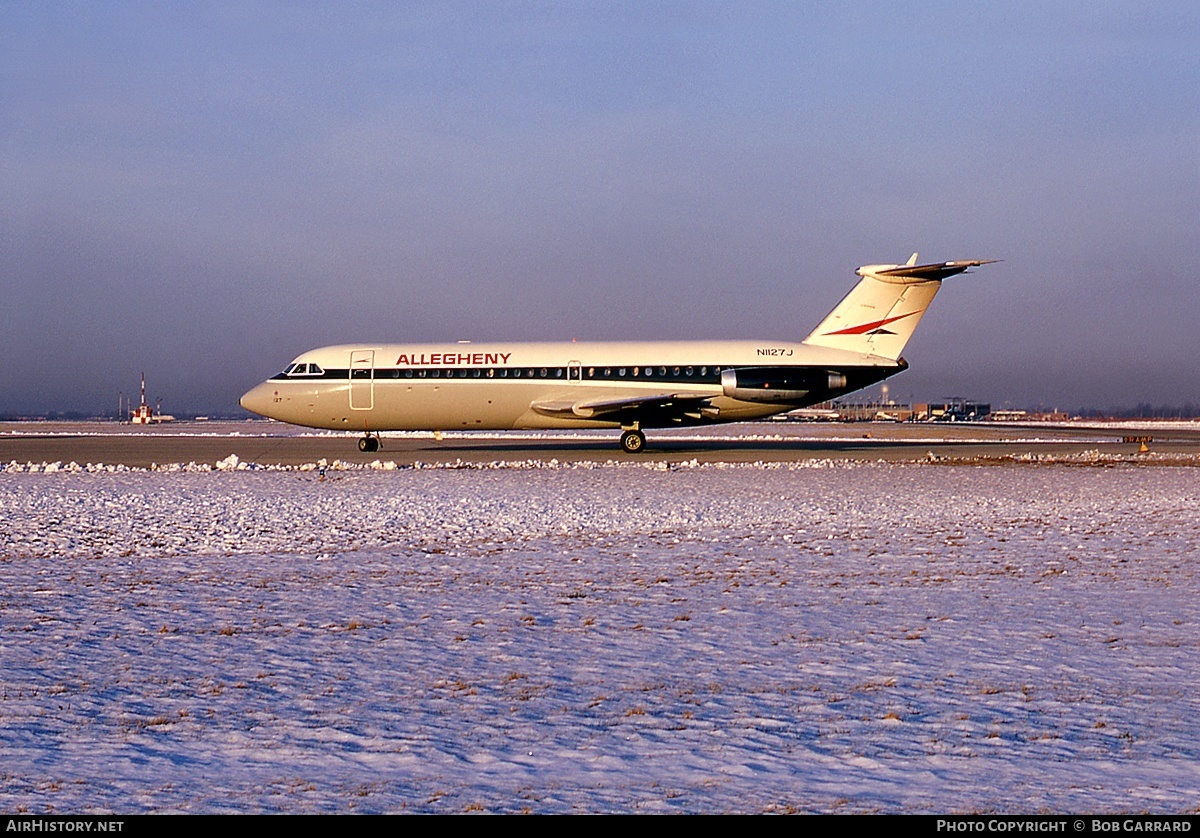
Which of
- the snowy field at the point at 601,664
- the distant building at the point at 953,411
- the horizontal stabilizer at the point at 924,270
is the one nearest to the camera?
the snowy field at the point at 601,664

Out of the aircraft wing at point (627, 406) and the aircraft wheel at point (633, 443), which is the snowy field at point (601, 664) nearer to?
the aircraft wing at point (627, 406)

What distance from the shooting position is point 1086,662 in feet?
22.1

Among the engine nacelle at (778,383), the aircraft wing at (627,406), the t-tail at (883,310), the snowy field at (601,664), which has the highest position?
the t-tail at (883,310)

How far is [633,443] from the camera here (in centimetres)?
3138

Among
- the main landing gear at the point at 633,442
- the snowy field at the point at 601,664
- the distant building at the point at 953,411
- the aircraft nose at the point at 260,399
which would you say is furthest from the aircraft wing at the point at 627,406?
the distant building at the point at 953,411

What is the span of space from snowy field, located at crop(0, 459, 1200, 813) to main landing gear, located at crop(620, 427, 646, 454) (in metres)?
16.6

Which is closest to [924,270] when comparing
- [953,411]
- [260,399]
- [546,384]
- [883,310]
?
[883,310]

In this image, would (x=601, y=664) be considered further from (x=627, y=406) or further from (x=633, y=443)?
(x=633, y=443)

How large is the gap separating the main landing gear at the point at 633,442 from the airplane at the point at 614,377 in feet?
0.11

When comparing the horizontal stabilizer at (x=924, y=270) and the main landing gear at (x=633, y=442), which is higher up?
the horizontal stabilizer at (x=924, y=270)

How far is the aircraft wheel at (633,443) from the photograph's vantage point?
103ft

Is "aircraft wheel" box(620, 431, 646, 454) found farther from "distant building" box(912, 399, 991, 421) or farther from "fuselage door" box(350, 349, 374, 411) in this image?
"distant building" box(912, 399, 991, 421)

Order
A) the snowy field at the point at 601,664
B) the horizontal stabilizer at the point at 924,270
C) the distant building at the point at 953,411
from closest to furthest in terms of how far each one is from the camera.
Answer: the snowy field at the point at 601,664, the horizontal stabilizer at the point at 924,270, the distant building at the point at 953,411

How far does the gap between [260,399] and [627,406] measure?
11.3 meters
